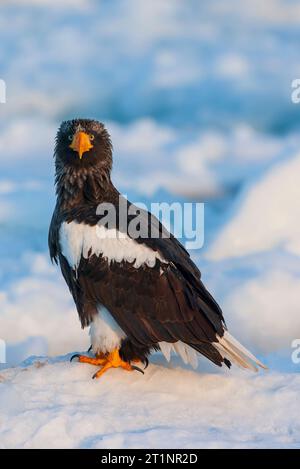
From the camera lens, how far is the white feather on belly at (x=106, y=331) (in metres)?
10.3

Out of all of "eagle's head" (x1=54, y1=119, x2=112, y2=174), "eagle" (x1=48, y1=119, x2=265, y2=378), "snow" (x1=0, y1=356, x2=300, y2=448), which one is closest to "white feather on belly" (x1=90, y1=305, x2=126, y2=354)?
"eagle" (x1=48, y1=119, x2=265, y2=378)

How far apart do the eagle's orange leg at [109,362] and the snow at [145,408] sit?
9 cm

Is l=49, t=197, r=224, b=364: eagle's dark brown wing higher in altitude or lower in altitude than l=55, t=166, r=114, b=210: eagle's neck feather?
lower

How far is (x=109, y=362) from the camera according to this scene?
10.4 metres

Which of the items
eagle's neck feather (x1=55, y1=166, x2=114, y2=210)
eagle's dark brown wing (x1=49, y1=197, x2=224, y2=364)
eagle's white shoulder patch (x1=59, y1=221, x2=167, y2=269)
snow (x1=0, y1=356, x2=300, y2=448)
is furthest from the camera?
eagle's neck feather (x1=55, y1=166, x2=114, y2=210)

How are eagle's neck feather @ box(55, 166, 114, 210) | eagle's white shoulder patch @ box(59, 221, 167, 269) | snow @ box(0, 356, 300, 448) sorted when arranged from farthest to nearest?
eagle's neck feather @ box(55, 166, 114, 210), eagle's white shoulder patch @ box(59, 221, 167, 269), snow @ box(0, 356, 300, 448)

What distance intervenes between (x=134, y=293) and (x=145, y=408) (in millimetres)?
1436

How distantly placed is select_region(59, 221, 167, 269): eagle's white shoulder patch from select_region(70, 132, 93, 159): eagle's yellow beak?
1.11 metres

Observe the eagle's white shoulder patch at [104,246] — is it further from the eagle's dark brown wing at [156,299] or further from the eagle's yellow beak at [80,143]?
the eagle's yellow beak at [80,143]

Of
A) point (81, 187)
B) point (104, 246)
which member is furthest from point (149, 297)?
point (81, 187)

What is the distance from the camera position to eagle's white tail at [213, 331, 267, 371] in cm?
1009

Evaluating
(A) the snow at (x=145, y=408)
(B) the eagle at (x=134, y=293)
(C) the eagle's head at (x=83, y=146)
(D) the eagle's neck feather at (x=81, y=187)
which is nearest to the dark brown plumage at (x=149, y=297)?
(B) the eagle at (x=134, y=293)

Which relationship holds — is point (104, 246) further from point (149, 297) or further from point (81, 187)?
point (81, 187)

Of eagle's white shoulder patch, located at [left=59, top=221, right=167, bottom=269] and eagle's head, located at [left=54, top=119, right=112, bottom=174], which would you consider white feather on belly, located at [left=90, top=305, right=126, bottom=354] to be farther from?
eagle's head, located at [left=54, top=119, right=112, bottom=174]
